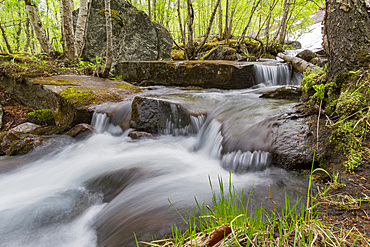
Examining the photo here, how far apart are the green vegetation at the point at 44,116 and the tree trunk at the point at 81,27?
4.27m

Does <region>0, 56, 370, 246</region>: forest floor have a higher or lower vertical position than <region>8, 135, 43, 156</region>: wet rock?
→ higher

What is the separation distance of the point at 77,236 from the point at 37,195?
4.74 feet

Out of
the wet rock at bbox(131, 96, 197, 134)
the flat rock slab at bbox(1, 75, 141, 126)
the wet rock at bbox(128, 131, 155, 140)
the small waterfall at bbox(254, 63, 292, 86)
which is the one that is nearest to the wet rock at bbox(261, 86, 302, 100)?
the wet rock at bbox(131, 96, 197, 134)

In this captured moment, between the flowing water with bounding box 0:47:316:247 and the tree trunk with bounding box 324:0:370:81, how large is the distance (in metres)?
1.16

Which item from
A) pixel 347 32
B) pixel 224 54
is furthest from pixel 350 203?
pixel 224 54

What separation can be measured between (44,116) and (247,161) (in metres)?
5.90

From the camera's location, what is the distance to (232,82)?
7.26 meters

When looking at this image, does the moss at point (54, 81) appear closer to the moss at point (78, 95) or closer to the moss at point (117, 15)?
the moss at point (78, 95)

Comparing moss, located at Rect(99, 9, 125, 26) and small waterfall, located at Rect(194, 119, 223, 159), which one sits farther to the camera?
moss, located at Rect(99, 9, 125, 26)

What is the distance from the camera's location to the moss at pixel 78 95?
5.16m

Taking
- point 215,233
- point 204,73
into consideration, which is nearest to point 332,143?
point 215,233

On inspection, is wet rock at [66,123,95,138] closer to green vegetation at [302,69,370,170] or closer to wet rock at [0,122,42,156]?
wet rock at [0,122,42,156]

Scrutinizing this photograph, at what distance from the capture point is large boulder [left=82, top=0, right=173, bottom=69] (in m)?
9.72

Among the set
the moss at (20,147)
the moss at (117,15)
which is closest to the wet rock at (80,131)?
the moss at (20,147)
